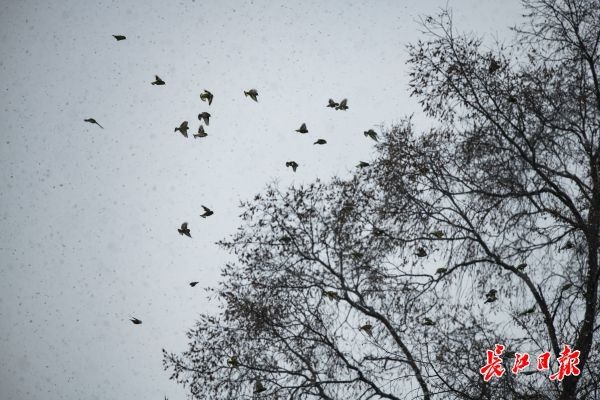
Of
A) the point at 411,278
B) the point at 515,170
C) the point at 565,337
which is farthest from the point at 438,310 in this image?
the point at 515,170

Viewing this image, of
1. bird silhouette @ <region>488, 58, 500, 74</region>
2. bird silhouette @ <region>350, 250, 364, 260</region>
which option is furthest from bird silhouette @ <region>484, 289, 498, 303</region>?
bird silhouette @ <region>488, 58, 500, 74</region>

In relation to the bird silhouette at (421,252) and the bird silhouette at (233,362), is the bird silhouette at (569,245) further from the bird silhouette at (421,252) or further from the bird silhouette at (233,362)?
the bird silhouette at (233,362)

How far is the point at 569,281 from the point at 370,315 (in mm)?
2549

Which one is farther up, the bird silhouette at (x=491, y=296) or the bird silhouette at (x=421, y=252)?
the bird silhouette at (x=421, y=252)

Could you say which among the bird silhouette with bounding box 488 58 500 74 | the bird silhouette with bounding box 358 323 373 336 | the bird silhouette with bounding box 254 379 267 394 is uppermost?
the bird silhouette with bounding box 488 58 500 74

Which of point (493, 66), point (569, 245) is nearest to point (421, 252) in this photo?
point (569, 245)

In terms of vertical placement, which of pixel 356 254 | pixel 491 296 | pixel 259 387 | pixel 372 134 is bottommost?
pixel 259 387

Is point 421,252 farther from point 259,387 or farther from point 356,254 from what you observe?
point 259,387

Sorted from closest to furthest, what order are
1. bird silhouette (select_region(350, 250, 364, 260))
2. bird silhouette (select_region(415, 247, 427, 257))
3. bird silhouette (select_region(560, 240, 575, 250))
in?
bird silhouette (select_region(560, 240, 575, 250)) → bird silhouette (select_region(415, 247, 427, 257)) → bird silhouette (select_region(350, 250, 364, 260))

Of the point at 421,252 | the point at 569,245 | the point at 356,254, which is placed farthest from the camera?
the point at 356,254

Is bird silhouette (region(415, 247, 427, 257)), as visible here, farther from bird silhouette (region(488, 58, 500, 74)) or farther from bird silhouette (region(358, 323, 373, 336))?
bird silhouette (region(488, 58, 500, 74))

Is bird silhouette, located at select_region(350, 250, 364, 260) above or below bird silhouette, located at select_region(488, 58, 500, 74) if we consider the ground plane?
below

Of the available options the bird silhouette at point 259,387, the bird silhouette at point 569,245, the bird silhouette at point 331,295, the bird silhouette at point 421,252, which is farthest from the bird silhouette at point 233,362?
the bird silhouette at point 569,245

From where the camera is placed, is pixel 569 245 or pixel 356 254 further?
pixel 356 254
